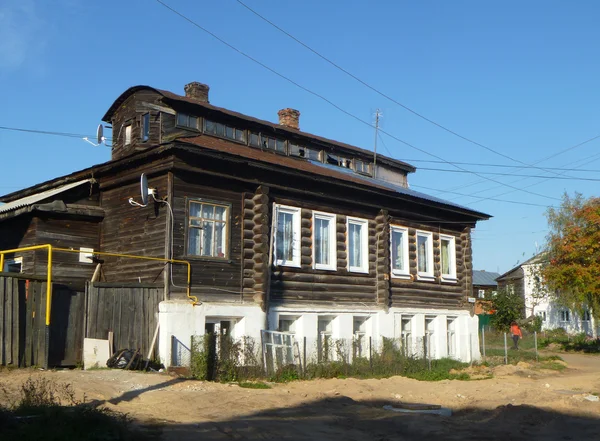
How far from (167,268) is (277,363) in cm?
404

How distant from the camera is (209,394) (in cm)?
1360

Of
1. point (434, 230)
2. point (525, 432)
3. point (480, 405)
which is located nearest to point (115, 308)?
point (480, 405)

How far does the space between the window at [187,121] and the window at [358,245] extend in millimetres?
6075

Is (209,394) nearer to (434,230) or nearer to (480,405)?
(480,405)

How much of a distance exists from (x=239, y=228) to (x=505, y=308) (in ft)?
113

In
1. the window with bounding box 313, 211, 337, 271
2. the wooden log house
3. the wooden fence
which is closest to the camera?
the wooden fence

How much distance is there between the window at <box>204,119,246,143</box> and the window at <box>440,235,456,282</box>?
9.86 meters

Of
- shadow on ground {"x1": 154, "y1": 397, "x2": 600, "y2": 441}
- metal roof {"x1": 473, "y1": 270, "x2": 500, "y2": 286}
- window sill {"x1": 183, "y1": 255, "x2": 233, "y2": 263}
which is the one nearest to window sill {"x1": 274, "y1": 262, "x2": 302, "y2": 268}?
window sill {"x1": 183, "y1": 255, "x2": 233, "y2": 263}

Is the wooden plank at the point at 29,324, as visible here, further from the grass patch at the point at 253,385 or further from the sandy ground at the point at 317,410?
the grass patch at the point at 253,385

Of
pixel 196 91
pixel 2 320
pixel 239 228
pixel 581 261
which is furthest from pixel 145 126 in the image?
pixel 581 261

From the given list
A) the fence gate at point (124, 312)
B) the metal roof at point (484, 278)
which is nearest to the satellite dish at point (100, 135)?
the fence gate at point (124, 312)

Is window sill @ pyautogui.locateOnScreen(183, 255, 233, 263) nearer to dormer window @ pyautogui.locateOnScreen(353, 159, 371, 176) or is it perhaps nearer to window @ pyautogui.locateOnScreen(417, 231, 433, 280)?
window @ pyautogui.locateOnScreen(417, 231, 433, 280)

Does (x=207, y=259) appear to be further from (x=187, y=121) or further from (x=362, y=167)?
(x=362, y=167)

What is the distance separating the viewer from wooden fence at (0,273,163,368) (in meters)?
14.6
